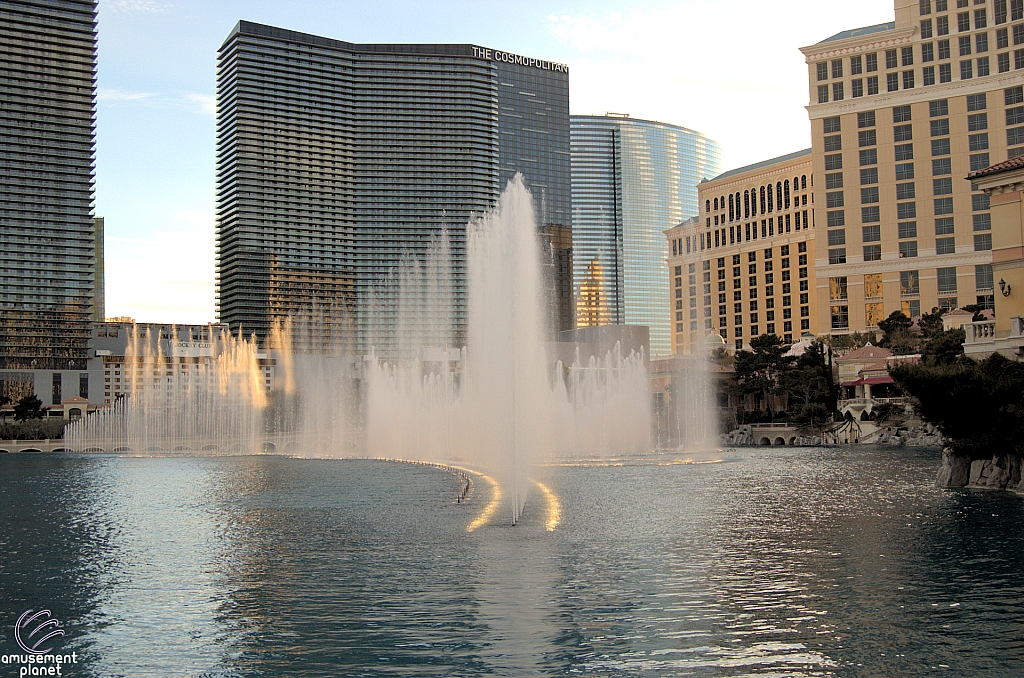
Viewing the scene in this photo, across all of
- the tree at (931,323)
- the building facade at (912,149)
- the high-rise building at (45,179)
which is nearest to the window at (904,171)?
the building facade at (912,149)

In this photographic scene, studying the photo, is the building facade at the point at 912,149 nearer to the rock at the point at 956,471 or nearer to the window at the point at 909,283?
the window at the point at 909,283

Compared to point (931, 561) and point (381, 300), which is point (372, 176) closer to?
point (381, 300)

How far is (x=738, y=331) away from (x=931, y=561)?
124115mm

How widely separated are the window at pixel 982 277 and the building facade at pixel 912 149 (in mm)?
120

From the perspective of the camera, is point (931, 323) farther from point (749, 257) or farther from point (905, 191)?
point (749, 257)

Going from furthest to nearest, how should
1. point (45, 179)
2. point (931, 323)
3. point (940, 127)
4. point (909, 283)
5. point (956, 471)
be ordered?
point (45, 179) → point (909, 283) → point (940, 127) → point (931, 323) → point (956, 471)

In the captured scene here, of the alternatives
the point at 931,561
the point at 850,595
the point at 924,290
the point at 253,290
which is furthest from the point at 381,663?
the point at 253,290

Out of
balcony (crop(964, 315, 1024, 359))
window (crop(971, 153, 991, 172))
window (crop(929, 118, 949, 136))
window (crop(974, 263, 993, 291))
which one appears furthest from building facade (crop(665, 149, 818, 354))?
balcony (crop(964, 315, 1024, 359))

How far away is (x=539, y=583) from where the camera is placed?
749 inches

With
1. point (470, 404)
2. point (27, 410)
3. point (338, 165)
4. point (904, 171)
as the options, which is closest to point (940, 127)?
point (904, 171)

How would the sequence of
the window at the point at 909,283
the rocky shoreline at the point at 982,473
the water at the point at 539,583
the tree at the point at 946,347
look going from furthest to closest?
the window at the point at 909,283
the tree at the point at 946,347
the rocky shoreline at the point at 982,473
the water at the point at 539,583

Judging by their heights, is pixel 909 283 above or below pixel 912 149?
below

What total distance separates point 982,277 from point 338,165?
115m

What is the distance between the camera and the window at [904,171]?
10144cm
